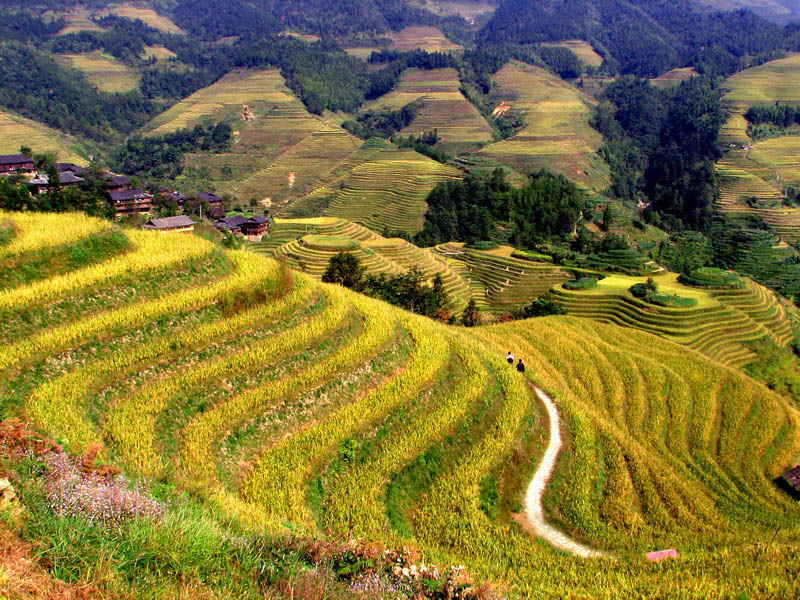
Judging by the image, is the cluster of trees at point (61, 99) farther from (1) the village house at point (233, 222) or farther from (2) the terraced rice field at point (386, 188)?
(1) the village house at point (233, 222)

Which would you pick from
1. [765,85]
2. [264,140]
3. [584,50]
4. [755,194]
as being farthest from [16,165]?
[584,50]

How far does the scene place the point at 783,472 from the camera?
17.2 m

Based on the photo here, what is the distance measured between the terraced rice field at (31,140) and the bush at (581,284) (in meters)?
64.0

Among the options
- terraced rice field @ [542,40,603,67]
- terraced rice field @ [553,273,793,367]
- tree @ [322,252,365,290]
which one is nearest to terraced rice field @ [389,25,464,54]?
terraced rice field @ [542,40,603,67]

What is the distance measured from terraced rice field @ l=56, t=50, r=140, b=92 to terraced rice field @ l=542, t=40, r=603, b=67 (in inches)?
5004

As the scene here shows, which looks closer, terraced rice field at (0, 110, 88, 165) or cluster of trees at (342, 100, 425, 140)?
terraced rice field at (0, 110, 88, 165)

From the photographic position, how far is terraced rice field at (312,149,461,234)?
7112cm

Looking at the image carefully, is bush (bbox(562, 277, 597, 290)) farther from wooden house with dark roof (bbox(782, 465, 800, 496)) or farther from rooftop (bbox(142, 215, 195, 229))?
rooftop (bbox(142, 215, 195, 229))

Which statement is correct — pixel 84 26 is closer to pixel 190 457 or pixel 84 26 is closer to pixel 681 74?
pixel 681 74

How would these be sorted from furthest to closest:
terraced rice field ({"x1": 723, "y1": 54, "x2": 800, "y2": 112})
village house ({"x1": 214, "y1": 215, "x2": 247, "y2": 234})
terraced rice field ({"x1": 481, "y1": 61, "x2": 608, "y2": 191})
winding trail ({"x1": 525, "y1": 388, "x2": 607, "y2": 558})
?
terraced rice field ({"x1": 723, "y1": 54, "x2": 800, "y2": 112}) < terraced rice field ({"x1": 481, "y1": 61, "x2": 608, "y2": 191}) < village house ({"x1": 214, "y1": 215, "x2": 247, "y2": 234}) < winding trail ({"x1": 525, "y1": 388, "x2": 607, "y2": 558})

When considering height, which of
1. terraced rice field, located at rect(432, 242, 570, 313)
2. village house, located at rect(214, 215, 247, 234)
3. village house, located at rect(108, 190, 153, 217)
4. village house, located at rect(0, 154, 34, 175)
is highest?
village house, located at rect(0, 154, 34, 175)

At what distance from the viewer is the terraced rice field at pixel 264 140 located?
8450 cm

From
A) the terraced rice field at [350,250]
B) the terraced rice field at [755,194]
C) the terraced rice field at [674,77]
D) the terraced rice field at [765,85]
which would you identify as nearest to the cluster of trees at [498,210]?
the terraced rice field at [350,250]

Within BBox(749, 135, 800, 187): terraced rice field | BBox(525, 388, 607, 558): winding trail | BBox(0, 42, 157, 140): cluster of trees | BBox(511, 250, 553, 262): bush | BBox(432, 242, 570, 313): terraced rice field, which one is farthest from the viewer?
BBox(0, 42, 157, 140): cluster of trees
